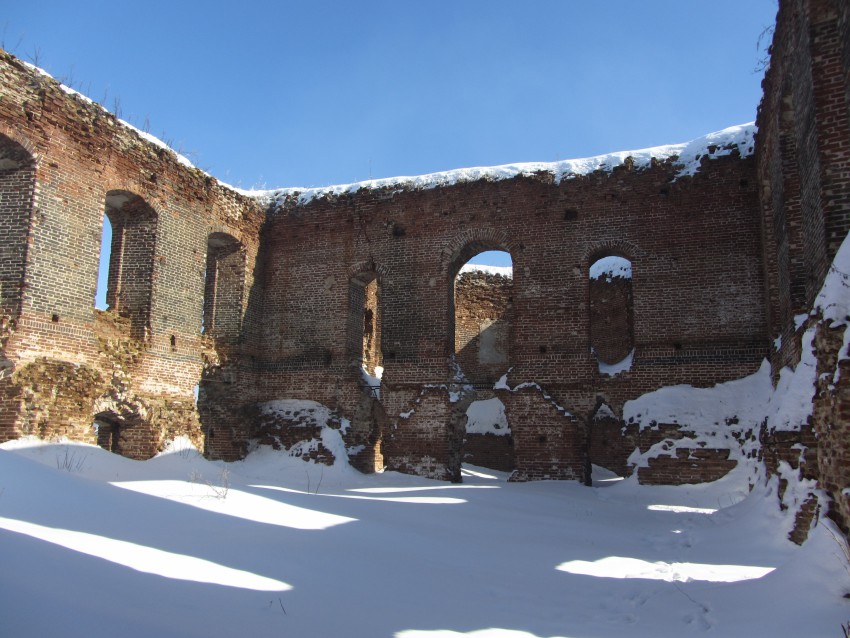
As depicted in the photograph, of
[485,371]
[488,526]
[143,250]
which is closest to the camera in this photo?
[488,526]

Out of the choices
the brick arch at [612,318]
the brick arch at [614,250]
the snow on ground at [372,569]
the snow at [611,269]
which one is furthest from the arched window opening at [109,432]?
the snow at [611,269]

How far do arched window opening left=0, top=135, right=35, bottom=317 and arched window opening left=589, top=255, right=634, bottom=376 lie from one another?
12.5m

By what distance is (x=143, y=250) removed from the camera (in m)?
12.1

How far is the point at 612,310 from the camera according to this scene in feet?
58.4

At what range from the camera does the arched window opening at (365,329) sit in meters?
14.1

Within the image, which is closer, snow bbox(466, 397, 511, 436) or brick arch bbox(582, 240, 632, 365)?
snow bbox(466, 397, 511, 436)

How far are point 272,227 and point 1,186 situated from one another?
5.79 meters

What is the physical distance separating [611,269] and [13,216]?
1362 cm

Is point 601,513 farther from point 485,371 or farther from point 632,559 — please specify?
point 485,371

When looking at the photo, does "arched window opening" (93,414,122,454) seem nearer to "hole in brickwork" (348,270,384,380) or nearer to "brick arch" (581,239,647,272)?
"hole in brickwork" (348,270,384,380)

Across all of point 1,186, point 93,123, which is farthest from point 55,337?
point 93,123

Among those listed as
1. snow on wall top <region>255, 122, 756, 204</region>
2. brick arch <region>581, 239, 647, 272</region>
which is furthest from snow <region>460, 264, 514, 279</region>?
brick arch <region>581, 239, 647, 272</region>

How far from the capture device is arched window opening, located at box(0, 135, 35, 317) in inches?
376

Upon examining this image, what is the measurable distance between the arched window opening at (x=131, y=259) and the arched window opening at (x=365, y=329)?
3.95 meters
